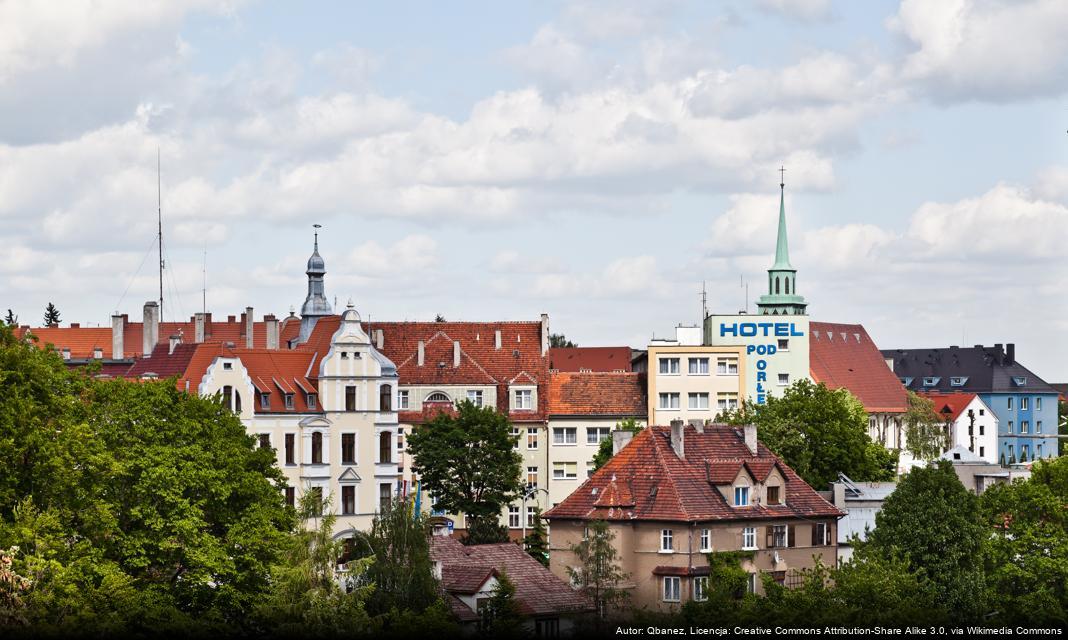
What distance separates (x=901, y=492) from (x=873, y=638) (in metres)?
25.9

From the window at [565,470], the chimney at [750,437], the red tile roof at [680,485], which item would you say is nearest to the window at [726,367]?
the window at [565,470]

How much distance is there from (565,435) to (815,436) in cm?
2349

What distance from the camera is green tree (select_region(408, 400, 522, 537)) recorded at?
105 metres

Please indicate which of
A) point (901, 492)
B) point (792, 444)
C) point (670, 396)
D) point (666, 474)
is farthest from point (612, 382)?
point (901, 492)

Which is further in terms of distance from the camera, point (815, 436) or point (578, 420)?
point (578, 420)

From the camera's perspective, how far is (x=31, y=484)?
59.0 meters

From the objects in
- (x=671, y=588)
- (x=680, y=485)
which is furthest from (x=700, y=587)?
(x=680, y=485)

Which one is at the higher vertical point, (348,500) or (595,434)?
(595,434)

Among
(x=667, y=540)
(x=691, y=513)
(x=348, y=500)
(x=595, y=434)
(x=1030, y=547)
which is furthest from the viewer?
(x=595, y=434)

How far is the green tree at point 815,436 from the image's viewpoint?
337 ft

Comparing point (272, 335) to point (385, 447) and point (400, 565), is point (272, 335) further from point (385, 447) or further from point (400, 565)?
point (400, 565)

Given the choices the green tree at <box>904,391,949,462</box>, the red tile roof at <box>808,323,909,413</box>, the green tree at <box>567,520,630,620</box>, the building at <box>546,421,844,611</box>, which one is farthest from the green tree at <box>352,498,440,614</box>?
the red tile roof at <box>808,323,909,413</box>

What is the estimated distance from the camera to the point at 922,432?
158 meters

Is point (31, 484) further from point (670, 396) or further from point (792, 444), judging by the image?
point (670, 396)
